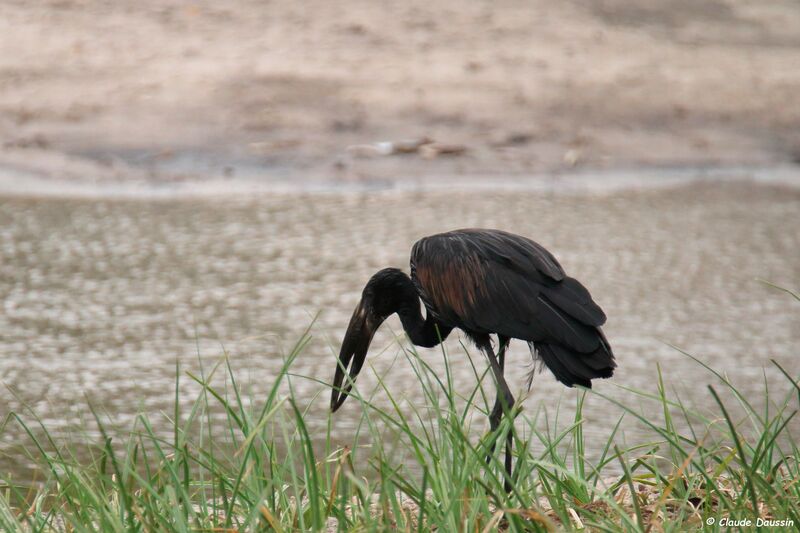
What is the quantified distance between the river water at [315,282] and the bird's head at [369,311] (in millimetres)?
310

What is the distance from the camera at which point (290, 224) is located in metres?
6.81

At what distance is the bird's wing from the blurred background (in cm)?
105

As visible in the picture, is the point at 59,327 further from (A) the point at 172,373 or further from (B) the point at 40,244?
(B) the point at 40,244

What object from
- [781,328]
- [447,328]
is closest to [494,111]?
[781,328]

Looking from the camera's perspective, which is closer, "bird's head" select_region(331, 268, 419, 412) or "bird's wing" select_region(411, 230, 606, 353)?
"bird's wing" select_region(411, 230, 606, 353)

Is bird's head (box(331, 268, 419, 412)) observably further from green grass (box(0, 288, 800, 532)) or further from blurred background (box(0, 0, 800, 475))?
blurred background (box(0, 0, 800, 475))

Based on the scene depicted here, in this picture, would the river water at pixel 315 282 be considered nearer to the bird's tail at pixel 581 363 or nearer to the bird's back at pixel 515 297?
the bird's back at pixel 515 297

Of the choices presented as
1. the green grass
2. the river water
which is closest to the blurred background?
the river water

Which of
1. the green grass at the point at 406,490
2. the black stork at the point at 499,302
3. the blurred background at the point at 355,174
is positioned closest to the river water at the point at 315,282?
the blurred background at the point at 355,174

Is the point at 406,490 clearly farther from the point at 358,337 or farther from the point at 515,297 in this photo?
the point at 358,337

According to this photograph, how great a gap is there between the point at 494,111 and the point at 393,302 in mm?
A: 5149

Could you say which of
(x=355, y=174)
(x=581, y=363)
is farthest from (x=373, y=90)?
(x=581, y=363)

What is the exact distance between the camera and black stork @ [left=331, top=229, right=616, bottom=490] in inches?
119

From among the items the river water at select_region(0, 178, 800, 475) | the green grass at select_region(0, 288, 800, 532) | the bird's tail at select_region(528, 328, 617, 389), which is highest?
the bird's tail at select_region(528, 328, 617, 389)
